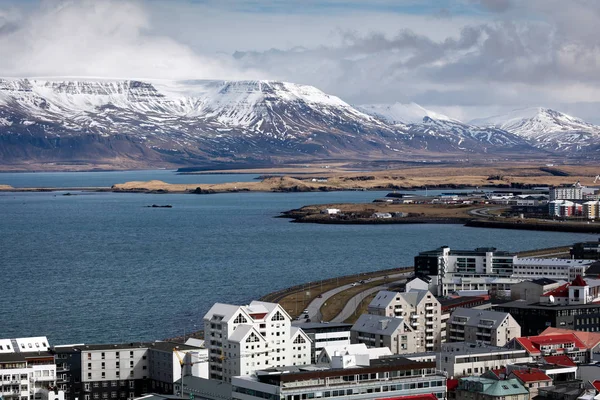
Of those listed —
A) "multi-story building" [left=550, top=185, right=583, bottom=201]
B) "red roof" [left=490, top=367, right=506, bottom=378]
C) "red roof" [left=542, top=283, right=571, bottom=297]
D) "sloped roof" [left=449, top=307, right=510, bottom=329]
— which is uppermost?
"multi-story building" [left=550, top=185, right=583, bottom=201]

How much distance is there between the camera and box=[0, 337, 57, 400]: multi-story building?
26578mm

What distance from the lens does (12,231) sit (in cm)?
8712

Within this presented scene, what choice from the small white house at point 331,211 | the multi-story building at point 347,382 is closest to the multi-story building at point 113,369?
the multi-story building at point 347,382

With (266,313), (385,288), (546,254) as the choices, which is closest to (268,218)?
(546,254)

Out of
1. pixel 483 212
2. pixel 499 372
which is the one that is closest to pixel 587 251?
pixel 499 372

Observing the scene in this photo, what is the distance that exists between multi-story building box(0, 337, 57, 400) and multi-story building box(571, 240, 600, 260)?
3324 cm

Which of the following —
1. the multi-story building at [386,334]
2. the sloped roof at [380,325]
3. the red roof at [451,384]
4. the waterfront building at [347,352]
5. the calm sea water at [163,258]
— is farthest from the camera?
the calm sea water at [163,258]

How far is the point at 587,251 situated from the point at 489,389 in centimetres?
3281

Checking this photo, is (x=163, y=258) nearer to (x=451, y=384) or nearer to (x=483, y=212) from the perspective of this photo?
(x=451, y=384)

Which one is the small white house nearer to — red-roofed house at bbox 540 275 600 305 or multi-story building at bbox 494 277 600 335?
red-roofed house at bbox 540 275 600 305

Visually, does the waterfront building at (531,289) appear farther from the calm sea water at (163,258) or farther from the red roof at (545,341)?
the calm sea water at (163,258)

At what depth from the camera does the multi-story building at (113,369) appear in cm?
2816

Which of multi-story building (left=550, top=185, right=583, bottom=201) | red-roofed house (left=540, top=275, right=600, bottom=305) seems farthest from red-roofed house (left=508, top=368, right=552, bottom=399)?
multi-story building (left=550, top=185, right=583, bottom=201)

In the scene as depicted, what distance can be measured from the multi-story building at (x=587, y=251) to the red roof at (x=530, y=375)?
99.6ft
